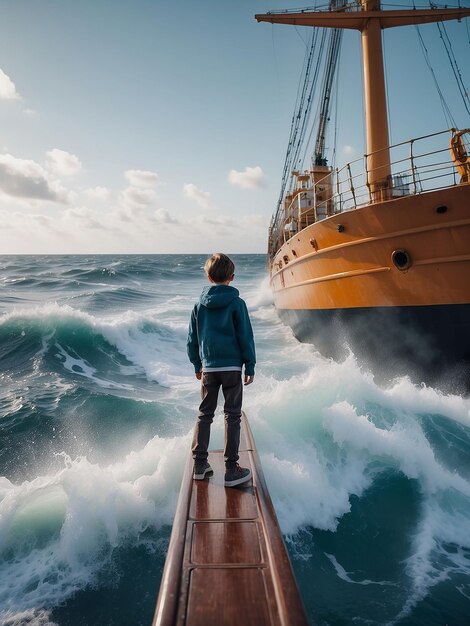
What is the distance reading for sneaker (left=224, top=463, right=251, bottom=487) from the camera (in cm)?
288

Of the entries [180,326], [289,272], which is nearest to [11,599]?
[289,272]

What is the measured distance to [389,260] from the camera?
23.1ft

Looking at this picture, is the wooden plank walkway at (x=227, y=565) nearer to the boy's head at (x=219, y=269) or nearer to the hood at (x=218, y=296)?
the hood at (x=218, y=296)

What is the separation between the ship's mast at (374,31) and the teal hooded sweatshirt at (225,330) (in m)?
7.03

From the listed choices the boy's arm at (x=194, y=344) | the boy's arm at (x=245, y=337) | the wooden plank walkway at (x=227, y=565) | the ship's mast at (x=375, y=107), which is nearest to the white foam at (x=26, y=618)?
the wooden plank walkway at (x=227, y=565)

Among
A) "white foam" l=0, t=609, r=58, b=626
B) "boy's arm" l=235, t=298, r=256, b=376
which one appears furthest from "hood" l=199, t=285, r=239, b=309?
"white foam" l=0, t=609, r=58, b=626

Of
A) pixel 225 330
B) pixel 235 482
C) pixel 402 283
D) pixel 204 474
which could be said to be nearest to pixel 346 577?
pixel 235 482

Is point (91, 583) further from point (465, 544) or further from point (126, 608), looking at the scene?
point (465, 544)

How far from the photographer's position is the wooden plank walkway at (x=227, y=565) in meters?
1.63

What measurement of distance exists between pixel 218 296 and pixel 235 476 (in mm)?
1489

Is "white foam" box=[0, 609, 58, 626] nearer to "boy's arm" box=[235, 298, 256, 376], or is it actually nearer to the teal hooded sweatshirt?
the teal hooded sweatshirt

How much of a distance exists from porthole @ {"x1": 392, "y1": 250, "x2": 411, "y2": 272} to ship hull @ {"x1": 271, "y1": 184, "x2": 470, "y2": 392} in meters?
0.02

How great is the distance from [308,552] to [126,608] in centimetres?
178

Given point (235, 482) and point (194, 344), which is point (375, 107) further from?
point (235, 482)
